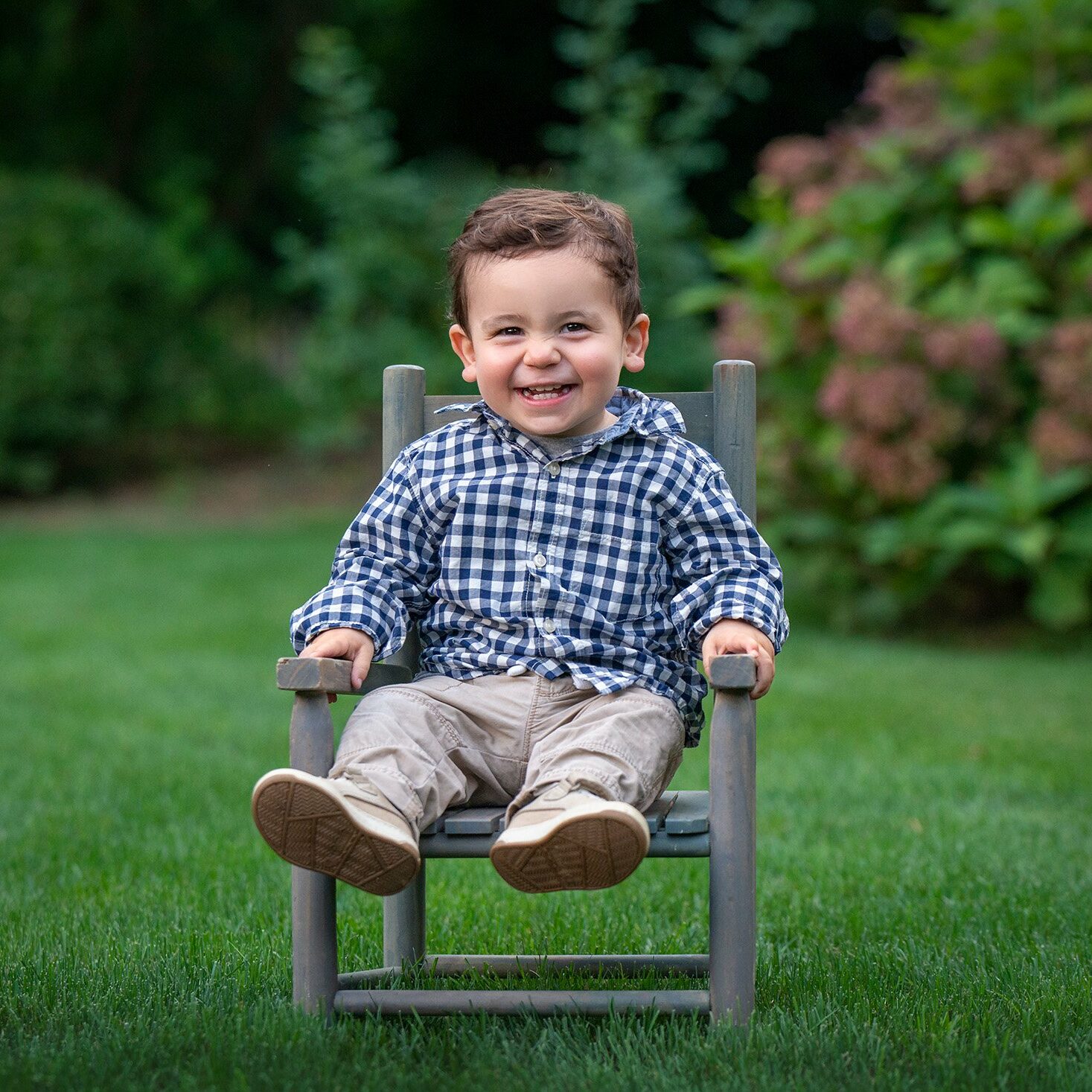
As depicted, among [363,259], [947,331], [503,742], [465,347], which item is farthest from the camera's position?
[363,259]

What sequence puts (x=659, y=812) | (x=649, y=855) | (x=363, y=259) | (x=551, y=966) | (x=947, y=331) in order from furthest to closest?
(x=363, y=259), (x=947, y=331), (x=551, y=966), (x=659, y=812), (x=649, y=855)

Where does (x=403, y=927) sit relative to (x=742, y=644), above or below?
below

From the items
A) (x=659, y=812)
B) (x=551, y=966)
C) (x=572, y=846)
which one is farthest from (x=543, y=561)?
(x=551, y=966)

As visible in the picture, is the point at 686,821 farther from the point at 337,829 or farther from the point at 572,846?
the point at 337,829

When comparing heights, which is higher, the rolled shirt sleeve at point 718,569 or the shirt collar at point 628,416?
the shirt collar at point 628,416

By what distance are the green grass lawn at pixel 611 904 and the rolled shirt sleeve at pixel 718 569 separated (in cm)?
68

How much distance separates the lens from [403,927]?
293cm

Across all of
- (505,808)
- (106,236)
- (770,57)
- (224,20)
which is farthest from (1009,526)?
(224,20)

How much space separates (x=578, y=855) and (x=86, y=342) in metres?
10.2

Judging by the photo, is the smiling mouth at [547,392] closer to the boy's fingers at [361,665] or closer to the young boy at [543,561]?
the young boy at [543,561]

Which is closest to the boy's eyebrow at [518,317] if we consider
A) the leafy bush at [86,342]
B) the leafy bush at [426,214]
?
the leafy bush at [426,214]

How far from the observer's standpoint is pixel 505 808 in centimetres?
263

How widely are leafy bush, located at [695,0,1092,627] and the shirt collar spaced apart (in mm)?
4150

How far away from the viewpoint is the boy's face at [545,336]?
8.89ft
